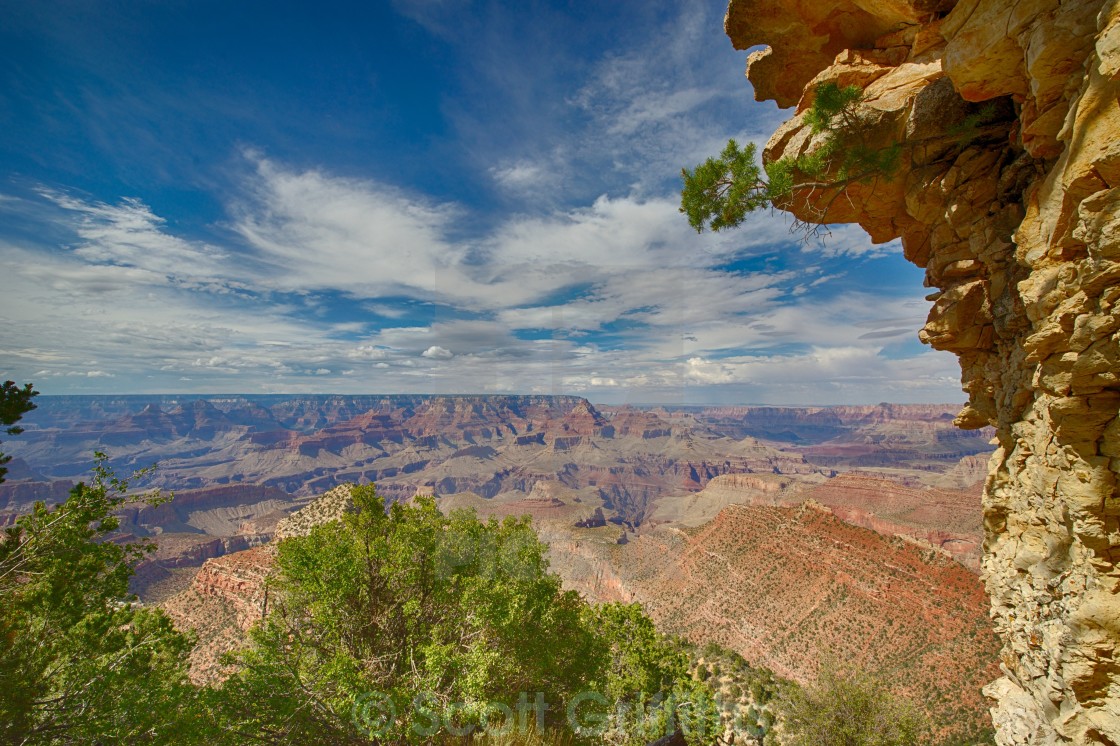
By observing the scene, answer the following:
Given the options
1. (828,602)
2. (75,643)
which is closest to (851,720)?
(75,643)

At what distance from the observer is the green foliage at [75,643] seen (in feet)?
26.6

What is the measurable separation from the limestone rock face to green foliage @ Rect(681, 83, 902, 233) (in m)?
0.51

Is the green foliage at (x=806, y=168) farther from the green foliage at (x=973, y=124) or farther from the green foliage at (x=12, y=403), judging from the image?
the green foliage at (x=12, y=403)

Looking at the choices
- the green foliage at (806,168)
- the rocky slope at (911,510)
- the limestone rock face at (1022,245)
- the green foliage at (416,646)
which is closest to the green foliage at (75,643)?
the green foliage at (416,646)

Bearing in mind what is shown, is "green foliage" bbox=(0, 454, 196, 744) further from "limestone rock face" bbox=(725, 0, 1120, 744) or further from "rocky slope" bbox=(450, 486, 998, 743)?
"rocky slope" bbox=(450, 486, 998, 743)

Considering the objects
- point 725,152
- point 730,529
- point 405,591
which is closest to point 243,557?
point 405,591

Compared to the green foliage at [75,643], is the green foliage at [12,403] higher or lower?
higher

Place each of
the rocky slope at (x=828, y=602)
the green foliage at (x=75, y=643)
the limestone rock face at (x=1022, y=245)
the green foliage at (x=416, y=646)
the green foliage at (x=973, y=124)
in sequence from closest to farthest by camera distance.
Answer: the limestone rock face at (x=1022, y=245) → the green foliage at (x=973, y=124) → the green foliage at (x=75, y=643) → the green foliage at (x=416, y=646) → the rocky slope at (x=828, y=602)

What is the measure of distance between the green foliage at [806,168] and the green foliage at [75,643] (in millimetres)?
13222

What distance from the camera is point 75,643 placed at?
948 cm

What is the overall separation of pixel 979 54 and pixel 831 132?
2.64m

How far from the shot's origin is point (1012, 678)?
A: 341 inches

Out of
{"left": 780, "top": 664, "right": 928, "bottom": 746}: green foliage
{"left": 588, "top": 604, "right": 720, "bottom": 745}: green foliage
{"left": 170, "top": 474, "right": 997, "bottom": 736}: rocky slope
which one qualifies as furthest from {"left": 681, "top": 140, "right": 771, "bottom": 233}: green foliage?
{"left": 780, "top": 664, "right": 928, "bottom": 746}: green foliage

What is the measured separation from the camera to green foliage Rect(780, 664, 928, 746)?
69.4ft
